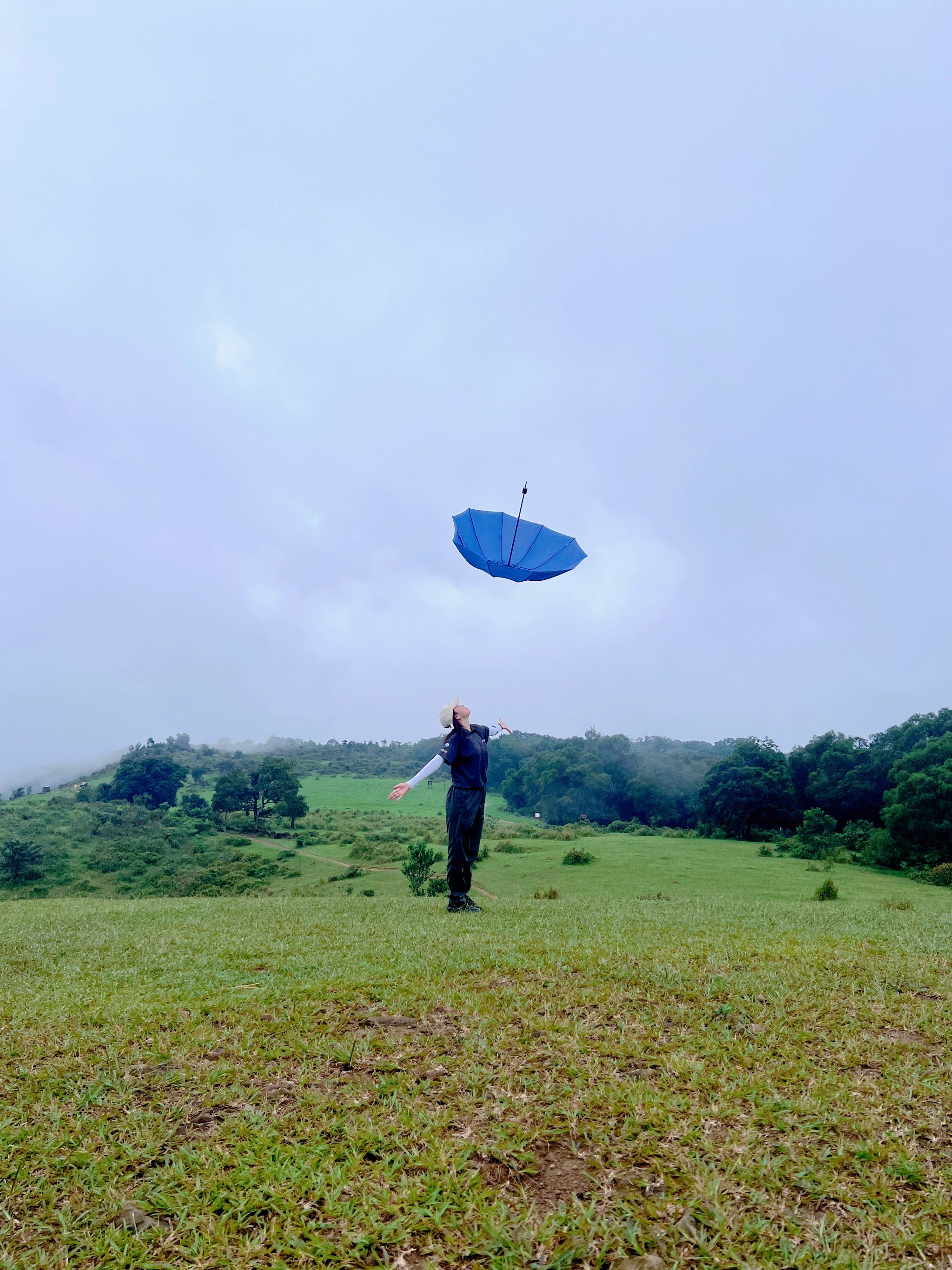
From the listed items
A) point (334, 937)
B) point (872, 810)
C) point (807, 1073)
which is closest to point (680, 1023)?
point (807, 1073)

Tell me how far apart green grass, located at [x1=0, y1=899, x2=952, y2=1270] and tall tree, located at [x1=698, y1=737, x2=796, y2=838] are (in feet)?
136

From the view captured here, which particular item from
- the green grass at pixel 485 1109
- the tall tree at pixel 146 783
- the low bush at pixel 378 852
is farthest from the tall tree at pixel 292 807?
the green grass at pixel 485 1109

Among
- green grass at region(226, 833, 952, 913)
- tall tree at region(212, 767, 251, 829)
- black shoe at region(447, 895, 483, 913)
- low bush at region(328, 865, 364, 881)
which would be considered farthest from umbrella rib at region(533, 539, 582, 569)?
tall tree at region(212, 767, 251, 829)

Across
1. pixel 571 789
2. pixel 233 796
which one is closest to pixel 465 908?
pixel 571 789

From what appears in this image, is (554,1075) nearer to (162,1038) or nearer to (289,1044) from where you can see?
(289,1044)

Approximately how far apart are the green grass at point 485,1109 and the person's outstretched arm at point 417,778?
204 cm

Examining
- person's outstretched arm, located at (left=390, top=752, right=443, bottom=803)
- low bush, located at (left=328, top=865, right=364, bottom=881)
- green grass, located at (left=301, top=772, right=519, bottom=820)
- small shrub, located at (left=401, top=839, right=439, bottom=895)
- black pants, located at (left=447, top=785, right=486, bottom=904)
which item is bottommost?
low bush, located at (left=328, top=865, right=364, bottom=881)

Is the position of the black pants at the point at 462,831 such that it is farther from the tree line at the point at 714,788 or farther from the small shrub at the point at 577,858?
the small shrub at the point at 577,858

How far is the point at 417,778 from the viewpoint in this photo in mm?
7676

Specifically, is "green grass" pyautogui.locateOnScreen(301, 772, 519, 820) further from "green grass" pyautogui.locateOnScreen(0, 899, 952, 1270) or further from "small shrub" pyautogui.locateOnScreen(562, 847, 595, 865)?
"green grass" pyautogui.locateOnScreen(0, 899, 952, 1270)

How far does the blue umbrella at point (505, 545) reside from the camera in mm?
8773

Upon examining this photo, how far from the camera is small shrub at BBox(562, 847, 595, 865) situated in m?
28.2

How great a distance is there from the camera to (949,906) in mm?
11797

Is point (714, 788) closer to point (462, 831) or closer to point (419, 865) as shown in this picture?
point (419, 865)
